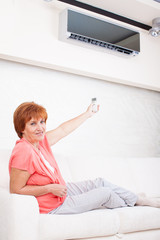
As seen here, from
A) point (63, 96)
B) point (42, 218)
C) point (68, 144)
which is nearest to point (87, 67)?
point (63, 96)

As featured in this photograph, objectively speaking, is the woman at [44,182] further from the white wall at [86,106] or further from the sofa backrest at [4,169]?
the white wall at [86,106]

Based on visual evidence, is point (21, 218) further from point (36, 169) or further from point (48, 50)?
point (48, 50)

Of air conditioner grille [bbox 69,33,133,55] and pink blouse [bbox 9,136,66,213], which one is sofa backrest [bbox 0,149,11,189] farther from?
air conditioner grille [bbox 69,33,133,55]

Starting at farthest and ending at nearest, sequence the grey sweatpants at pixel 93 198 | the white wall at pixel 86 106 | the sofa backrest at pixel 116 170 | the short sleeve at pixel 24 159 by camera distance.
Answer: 1. the white wall at pixel 86 106
2. the sofa backrest at pixel 116 170
3. the grey sweatpants at pixel 93 198
4. the short sleeve at pixel 24 159

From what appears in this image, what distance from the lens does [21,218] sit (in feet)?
5.11

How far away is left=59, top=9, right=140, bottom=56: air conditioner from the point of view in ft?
9.71

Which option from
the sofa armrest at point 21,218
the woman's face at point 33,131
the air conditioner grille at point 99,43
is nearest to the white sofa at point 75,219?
the sofa armrest at point 21,218

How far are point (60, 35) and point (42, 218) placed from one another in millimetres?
2025

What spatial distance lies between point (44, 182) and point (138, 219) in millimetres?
723

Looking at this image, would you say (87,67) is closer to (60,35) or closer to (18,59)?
(60,35)

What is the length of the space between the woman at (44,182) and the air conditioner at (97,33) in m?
1.23

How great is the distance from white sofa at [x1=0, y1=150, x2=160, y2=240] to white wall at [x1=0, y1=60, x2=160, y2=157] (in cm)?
49

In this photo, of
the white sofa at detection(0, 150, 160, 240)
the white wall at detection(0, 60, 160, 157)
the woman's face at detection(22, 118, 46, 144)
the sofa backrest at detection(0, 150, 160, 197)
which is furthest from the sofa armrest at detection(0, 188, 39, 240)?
the white wall at detection(0, 60, 160, 157)

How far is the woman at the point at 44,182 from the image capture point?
1.83 m
